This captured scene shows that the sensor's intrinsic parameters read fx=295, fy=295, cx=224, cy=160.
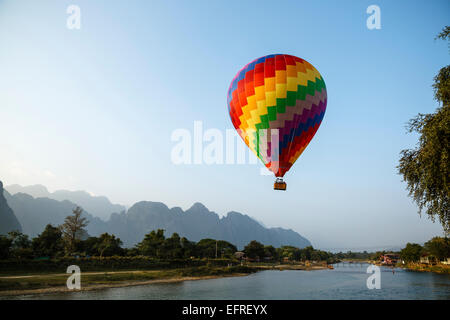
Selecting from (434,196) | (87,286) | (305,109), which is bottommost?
(87,286)

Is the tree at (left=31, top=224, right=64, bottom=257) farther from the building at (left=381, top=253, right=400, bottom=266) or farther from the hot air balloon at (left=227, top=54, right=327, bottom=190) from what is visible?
the building at (left=381, top=253, right=400, bottom=266)

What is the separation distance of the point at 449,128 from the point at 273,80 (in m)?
9.78

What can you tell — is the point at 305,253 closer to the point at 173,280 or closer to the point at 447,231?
the point at 173,280

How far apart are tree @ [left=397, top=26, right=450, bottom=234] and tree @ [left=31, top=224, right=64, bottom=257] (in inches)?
1954

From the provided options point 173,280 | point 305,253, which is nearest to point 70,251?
point 173,280

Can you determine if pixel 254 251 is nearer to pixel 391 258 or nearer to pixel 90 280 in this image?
pixel 90 280

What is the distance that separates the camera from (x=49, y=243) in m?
49.8

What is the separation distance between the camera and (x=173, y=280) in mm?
46312

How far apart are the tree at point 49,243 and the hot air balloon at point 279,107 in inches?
1675

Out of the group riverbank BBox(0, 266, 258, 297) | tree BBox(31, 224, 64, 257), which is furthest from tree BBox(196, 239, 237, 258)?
tree BBox(31, 224, 64, 257)

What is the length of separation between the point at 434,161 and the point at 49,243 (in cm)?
5554

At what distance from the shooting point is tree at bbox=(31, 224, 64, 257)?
152 ft
